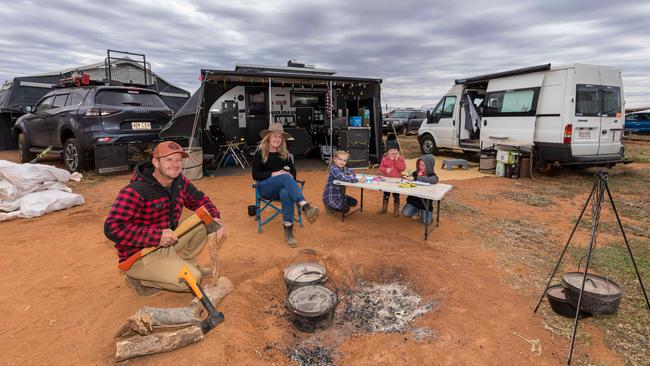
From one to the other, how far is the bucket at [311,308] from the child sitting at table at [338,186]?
2.18 meters

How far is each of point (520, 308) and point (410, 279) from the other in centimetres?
93

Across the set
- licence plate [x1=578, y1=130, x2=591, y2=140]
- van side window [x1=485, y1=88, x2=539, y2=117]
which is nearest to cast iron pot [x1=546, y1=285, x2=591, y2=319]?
licence plate [x1=578, y1=130, x2=591, y2=140]

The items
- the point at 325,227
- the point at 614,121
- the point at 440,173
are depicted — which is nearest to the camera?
the point at 325,227

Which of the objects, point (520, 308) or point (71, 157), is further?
point (71, 157)

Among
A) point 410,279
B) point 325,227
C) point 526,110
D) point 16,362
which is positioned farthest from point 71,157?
point 526,110

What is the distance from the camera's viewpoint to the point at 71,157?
27.0 feet

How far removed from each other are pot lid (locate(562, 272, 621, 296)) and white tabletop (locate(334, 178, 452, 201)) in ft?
4.61

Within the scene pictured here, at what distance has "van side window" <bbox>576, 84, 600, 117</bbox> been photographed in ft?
24.6

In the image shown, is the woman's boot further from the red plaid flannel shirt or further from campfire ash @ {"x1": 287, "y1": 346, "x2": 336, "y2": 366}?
campfire ash @ {"x1": 287, "y1": 346, "x2": 336, "y2": 366}

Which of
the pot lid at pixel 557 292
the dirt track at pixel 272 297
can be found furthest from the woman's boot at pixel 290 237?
the pot lid at pixel 557 292

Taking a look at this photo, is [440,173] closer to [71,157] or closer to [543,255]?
[543,255]

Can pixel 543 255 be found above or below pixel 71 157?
below

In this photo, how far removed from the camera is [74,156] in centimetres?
812

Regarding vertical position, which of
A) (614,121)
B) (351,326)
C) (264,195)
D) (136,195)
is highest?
(614,121)
